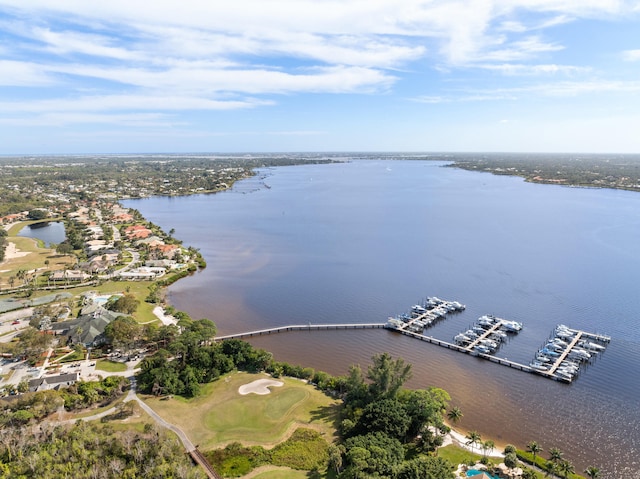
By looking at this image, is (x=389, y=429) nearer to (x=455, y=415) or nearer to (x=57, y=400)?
(x=455, y=415)

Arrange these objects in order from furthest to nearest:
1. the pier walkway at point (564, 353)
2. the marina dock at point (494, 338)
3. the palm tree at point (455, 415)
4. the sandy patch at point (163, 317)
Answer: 1. the sandy patch at point (163, 317)
2. the marina dock at point (494, 338)
3. the pier walkway at point (564, 353)
4. the palm tree at point (455, 415)

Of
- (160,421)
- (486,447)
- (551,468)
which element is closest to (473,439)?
(486,447)

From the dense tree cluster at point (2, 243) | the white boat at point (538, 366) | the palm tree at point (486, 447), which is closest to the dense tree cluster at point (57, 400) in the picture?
the palm tree at point (486, 447)

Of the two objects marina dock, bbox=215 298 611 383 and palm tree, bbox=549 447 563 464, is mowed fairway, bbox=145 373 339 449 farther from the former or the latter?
palm tree, bbox=549 447 563 464

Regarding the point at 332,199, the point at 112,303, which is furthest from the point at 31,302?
the point at 332,199

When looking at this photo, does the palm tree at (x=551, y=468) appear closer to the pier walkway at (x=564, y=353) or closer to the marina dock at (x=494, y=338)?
the marina dock at (x=494, y=338)

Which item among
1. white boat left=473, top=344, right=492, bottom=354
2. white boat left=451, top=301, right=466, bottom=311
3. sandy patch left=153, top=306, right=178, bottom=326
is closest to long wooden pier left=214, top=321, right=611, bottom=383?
white boat left=473, top=344, right=492, bottom=354
